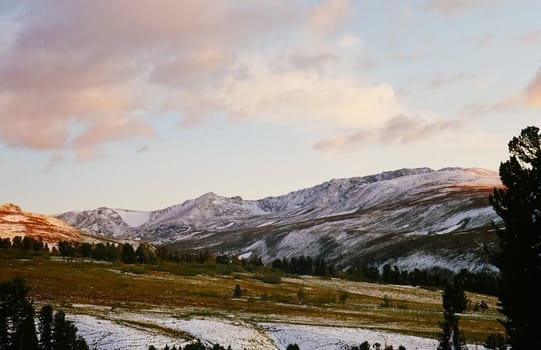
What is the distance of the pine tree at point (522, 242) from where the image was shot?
86.0 feet

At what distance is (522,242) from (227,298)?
5856cm

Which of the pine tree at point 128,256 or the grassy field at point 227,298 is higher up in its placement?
the pine tree at point 128,256

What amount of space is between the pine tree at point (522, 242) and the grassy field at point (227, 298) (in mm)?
23406

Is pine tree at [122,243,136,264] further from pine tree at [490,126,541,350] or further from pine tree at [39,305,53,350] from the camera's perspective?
pine tree at [490,126,541,350]

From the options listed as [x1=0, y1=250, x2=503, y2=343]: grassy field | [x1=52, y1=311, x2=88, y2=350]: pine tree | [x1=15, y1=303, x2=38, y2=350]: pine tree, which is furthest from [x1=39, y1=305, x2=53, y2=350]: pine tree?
[x1=0, y1=250, x2=503, y2=343]: grassy field

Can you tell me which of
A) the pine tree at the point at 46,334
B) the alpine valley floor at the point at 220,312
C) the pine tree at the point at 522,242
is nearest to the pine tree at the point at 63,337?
the pine tree at the point at 46,334

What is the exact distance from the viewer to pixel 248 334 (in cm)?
4712

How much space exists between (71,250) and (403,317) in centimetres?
9145

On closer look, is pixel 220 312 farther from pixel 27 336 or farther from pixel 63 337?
pixel 27 336

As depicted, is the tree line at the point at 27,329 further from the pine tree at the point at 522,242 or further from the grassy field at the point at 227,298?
the grassy field at the point at 227,298

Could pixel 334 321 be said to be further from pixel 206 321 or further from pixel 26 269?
pixel 26 269

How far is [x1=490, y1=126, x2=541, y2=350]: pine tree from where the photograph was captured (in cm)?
2622

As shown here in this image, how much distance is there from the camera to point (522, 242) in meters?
27.3

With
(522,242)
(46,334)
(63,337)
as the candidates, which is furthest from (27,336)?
(522,242)
